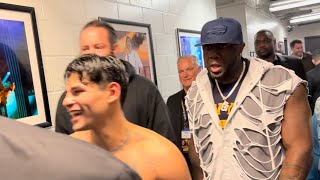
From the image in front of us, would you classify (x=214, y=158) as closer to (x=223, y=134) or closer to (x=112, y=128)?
(x=223, y=134)

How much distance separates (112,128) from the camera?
1.05 metres

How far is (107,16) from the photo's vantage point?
244 cm

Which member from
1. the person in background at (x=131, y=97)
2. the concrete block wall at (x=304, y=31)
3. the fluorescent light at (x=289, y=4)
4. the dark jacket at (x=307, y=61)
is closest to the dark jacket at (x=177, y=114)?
the person in background at (x=131, y=97)

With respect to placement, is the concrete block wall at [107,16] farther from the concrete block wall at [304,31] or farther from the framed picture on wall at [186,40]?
the concrete block wall at [304,31]

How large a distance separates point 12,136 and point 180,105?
6.66 feet

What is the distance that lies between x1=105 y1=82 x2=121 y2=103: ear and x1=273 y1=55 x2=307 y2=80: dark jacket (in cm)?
256

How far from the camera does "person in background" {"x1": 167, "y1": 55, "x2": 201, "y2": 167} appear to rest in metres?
2.32

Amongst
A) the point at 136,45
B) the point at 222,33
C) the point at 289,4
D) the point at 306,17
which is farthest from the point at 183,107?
the point at 306,17

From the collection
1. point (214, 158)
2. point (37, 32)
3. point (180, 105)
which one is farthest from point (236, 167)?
point (37, 32)

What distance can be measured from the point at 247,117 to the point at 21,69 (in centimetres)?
119

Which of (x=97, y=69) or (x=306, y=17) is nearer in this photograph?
(x=97, y=69)

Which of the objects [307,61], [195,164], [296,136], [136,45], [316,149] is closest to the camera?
[296,136]

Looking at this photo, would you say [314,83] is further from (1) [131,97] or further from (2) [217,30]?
(1) [131,97]

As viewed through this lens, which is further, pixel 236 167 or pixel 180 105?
pixel 180 105
